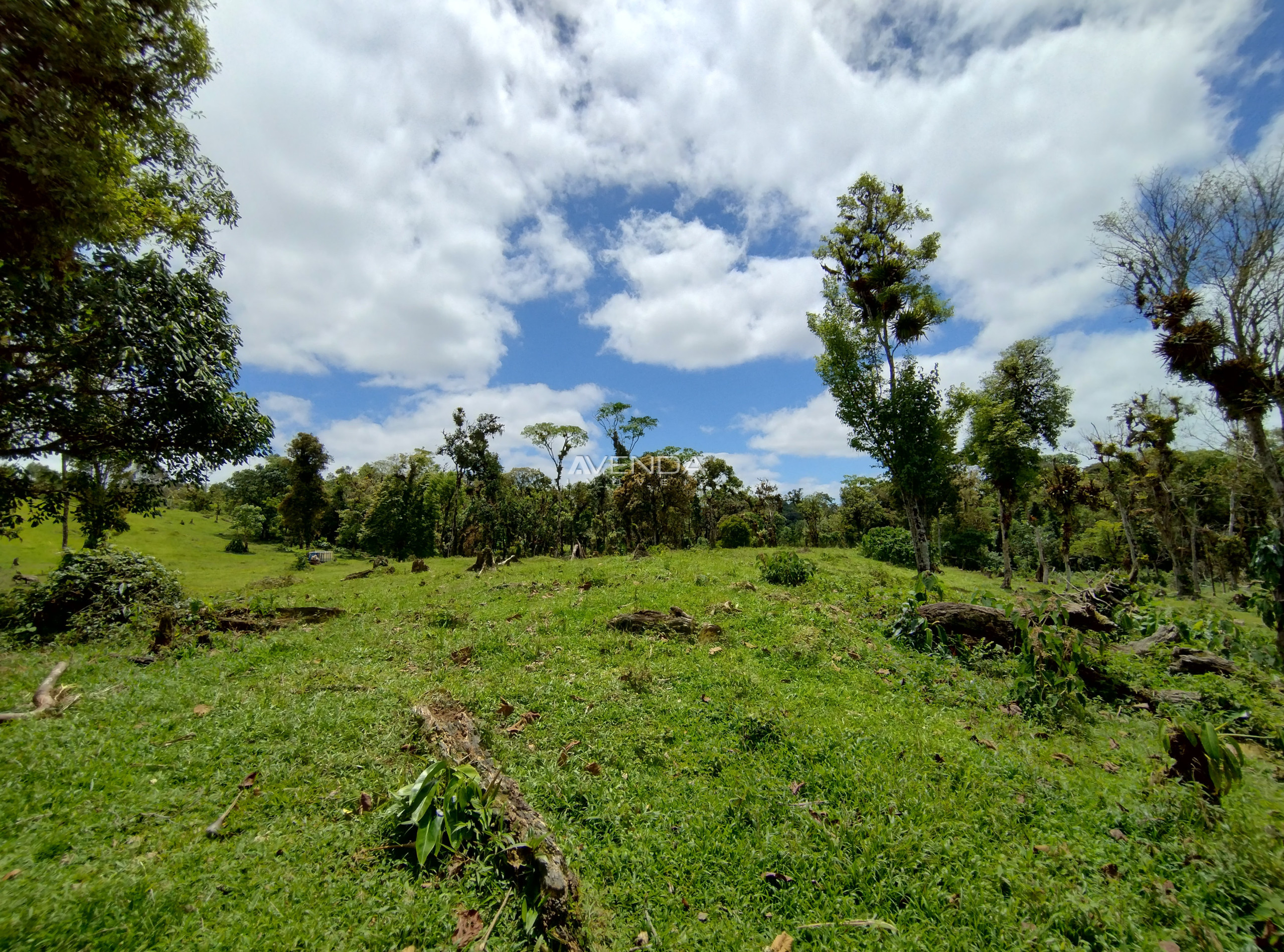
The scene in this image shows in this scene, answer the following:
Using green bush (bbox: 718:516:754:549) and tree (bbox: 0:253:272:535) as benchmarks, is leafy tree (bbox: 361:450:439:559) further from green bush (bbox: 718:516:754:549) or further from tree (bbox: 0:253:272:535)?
Result: tree (bbox: 0:253:272:535)

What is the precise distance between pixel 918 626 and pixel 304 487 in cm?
4487

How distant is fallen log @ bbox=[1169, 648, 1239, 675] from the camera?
8109mm

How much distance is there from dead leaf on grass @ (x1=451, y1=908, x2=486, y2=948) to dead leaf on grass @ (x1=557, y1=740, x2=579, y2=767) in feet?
7.14

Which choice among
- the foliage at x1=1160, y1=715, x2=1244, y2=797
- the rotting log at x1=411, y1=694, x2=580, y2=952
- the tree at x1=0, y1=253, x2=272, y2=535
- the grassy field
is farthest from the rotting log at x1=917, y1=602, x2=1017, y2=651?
the tree at x1=0, y1=253, x2=272, y2=535

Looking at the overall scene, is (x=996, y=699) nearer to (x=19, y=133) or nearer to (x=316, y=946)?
(x=316, y=946)

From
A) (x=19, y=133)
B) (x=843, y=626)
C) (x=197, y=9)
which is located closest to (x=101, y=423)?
(x=19, y=133)

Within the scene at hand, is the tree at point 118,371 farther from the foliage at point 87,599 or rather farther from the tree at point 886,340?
the tree at point 886,340

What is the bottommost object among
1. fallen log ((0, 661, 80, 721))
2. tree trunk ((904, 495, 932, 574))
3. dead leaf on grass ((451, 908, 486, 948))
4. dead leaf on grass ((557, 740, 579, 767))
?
dead leaf on grass ((451, 908, 486, 948))

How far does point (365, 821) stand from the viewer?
437cm

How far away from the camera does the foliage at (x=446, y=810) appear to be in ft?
13.3

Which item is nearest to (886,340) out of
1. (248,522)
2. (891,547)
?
(891,547)

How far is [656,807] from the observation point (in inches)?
199

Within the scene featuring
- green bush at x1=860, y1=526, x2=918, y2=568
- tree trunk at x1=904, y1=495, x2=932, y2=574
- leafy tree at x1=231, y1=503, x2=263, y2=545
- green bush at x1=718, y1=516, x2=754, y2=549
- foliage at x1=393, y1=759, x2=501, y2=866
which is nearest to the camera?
foliage at x1=393, y1=759, x2=501, y2=866

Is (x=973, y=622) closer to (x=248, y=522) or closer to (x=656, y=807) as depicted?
(x=656, y=807)
